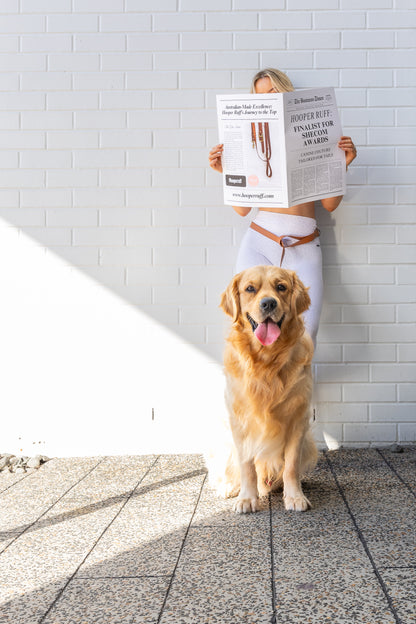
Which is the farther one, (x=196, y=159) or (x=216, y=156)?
(x=196, y=159)

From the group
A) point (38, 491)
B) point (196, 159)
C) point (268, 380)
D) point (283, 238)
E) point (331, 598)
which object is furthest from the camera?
point (196, 159)

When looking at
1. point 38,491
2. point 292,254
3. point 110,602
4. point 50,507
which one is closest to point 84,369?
point 38,491

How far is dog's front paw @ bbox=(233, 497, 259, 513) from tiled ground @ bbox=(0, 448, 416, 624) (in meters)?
0.04

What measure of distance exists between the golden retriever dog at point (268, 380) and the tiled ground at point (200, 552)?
15cm

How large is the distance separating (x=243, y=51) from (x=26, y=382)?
91.8 inches

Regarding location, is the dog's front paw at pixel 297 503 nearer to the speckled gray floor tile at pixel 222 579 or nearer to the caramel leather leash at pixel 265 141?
the speckled gray floor tile at pixel 222 579

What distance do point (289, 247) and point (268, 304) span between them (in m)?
0.96

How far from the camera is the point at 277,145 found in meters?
2.88

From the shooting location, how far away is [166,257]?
353cm

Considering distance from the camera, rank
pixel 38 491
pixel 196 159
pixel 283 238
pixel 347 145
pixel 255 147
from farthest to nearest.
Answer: pixel 196 159 → pixel 283 238 → pixel 347 145 → pixel 255 147 → pixel 38 491

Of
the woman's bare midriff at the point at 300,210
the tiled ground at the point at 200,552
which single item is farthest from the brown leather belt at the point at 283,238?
the tiled ground at the point at 200,552

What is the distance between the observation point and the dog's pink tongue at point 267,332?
7.76ft

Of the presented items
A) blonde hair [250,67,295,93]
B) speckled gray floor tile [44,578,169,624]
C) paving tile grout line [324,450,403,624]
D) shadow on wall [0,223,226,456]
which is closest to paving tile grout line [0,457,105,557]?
shadow on wall [0,223,226,456]

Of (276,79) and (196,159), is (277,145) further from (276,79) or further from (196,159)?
(196,159)
